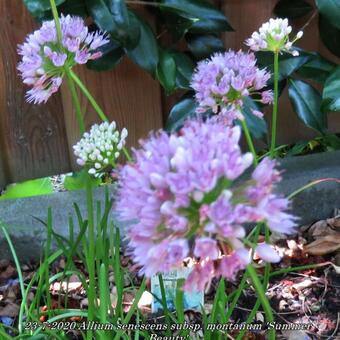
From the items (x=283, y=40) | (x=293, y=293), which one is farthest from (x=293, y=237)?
(x=283, y=40)

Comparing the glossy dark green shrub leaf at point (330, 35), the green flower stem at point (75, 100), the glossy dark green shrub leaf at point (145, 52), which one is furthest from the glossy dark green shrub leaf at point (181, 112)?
the green flower stem at point (75, 100)

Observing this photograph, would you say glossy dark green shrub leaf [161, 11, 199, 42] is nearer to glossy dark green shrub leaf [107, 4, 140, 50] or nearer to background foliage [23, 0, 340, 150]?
background foliage [23, 0, 340, 150]

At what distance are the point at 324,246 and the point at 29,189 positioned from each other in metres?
0.90

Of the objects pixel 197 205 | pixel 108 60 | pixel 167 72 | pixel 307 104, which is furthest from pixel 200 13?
pixel 197 205

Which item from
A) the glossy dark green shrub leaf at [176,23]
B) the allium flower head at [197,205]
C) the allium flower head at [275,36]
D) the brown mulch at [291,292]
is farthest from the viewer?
the glossy dark green shrub leaf at [176,23]

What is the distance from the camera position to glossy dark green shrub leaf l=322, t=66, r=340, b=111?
4.33ft

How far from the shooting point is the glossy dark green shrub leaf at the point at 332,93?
1319 millimetres

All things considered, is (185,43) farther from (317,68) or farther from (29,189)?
(29,189)

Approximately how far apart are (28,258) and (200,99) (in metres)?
0.83

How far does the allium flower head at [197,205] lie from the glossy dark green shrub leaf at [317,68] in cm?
106

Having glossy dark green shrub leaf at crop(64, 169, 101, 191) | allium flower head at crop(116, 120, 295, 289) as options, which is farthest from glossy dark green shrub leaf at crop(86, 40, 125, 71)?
allium flower head at crop(116, 120, 295, 289)

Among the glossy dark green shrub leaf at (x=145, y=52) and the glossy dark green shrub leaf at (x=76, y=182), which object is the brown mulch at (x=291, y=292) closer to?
the glossy dark green shrub leaf at (x=76, y=182)

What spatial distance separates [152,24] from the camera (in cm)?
155

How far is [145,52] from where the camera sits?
140 cm
